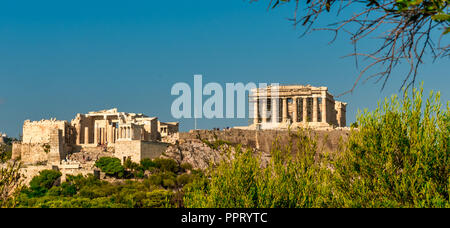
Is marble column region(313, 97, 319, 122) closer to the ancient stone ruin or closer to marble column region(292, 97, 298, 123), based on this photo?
marble column region(292, 97, 298, 123)

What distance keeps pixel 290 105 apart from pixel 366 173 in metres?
75.7

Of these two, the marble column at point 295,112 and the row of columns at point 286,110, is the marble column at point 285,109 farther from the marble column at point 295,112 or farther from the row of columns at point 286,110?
the marble column at point 295,112

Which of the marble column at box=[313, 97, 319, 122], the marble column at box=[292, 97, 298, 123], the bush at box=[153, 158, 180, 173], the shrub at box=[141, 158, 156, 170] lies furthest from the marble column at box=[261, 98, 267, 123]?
the shrub at box=[141, 158, 156, 170]

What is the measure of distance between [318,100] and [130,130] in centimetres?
3686

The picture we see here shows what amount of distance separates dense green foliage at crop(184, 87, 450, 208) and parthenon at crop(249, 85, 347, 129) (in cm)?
6906

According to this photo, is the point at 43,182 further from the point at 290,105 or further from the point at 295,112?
the point at 290,105

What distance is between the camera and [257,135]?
7788cm

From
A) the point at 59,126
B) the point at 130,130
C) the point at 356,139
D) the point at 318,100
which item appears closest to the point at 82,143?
the point at 59,126

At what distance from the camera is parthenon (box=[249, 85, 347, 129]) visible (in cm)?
8869

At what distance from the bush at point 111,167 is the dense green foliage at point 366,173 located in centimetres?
4037

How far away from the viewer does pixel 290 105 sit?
92.5 meters

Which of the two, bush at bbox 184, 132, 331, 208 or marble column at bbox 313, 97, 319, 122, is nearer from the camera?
bush at bbox 184, 132, 331, 208

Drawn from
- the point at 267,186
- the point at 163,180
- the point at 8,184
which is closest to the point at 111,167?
the point at 163,180

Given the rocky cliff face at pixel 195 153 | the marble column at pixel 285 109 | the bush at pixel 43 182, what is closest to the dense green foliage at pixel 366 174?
the bush at pixel 43 182
